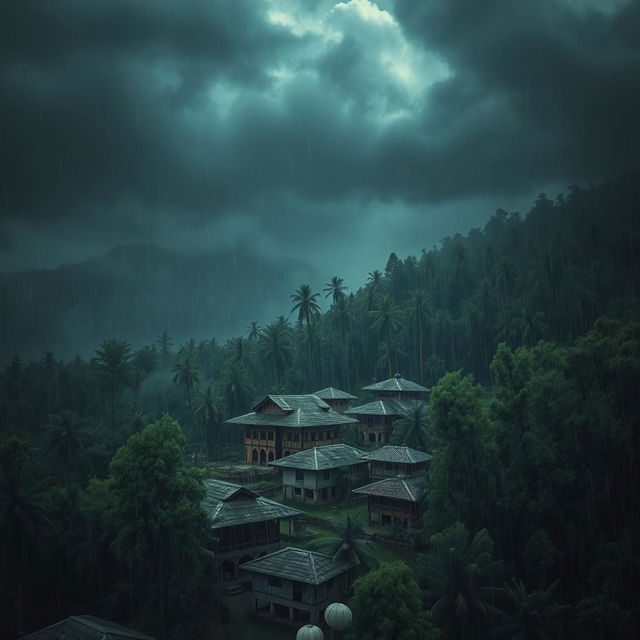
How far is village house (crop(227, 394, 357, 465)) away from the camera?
2628 inches

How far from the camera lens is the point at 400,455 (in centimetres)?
5369

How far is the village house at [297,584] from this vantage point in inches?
1356

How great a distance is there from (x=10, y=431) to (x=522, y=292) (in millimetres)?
80402

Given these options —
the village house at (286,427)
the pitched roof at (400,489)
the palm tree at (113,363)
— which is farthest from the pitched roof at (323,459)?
the palm tree at (113,363)

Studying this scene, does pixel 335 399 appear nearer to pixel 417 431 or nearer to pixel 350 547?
pixel 417 431

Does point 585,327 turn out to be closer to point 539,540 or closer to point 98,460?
point 539,540

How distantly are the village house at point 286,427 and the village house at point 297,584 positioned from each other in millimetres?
28552

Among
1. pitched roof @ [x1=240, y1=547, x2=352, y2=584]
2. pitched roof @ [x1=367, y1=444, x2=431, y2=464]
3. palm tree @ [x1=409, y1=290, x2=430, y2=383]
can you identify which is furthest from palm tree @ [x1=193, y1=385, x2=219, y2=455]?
pitched roof @ [x1=240, y1=547, x2=352, y2=584]

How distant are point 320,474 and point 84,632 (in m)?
29.9

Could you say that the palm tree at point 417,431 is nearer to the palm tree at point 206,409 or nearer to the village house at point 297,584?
the village house at point 297,584

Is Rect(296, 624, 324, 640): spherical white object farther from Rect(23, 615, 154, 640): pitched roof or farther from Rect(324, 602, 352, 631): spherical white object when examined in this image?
Rect(23, 615, 154, 640): pitched roof

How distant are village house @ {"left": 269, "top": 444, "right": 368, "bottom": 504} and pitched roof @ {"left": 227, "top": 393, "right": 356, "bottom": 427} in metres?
8.80

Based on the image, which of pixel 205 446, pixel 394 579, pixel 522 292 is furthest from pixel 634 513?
pixel 205 446

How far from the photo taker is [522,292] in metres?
92.8
